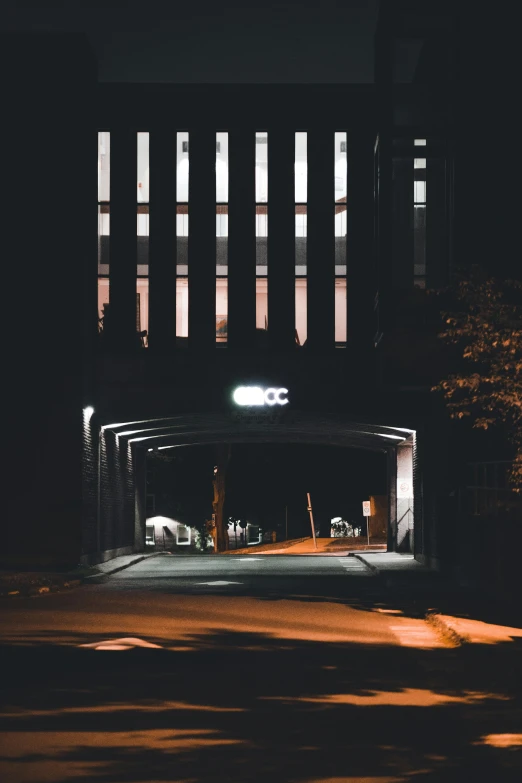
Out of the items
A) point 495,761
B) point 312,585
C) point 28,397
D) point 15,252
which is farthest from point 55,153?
point 495,761

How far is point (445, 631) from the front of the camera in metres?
18.1

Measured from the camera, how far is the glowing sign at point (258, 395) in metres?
41.2

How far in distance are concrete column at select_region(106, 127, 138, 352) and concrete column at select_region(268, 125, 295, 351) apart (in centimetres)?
420

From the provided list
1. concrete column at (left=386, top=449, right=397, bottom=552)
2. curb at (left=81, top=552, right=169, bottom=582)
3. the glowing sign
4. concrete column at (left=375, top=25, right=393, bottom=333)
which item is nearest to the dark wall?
curb at (left=81, top=552, right=169, bottom=582)

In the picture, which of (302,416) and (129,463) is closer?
(302,416)

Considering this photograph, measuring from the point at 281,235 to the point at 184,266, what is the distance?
3312 mm

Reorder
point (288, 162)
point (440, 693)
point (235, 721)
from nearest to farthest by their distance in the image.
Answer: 1. point (235, 721)
2. point (440, 693)
3. point (288, 162)

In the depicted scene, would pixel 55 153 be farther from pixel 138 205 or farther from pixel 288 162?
pixel 288 162

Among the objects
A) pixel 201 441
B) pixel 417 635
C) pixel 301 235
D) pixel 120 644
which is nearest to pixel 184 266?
pixel 301 235

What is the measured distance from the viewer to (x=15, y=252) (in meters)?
38.7

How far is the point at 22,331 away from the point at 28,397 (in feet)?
6.27

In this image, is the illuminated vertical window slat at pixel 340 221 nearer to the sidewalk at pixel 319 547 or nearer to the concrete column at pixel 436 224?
the concrete column at pixel 436 224

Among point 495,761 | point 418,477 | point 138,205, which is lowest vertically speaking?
point 495,761

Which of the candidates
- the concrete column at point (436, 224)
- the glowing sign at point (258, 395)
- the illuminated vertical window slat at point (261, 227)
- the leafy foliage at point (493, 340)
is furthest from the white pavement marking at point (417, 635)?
the illuminated vertical window slat at point (261, 227)
